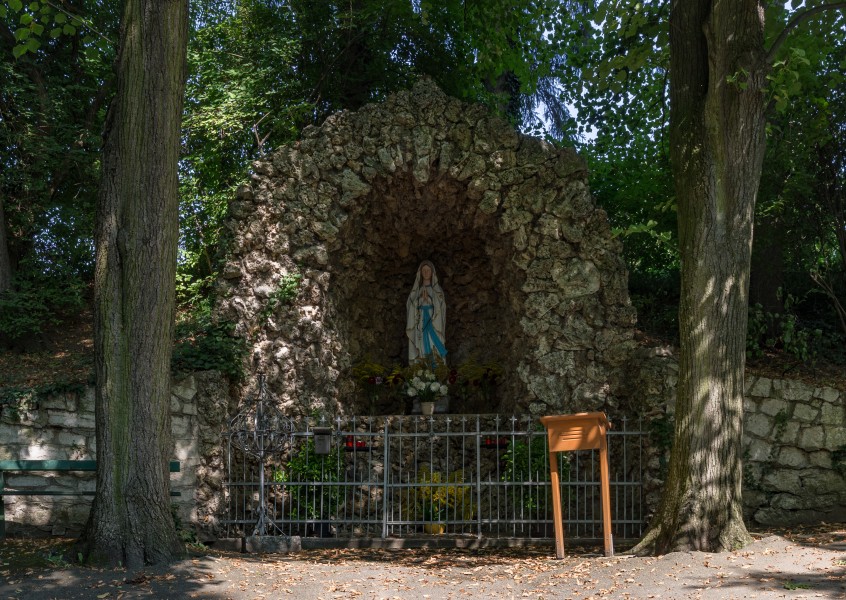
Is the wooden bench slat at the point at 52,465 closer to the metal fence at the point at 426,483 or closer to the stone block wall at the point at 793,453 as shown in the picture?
the metal fence at the point at 426,483

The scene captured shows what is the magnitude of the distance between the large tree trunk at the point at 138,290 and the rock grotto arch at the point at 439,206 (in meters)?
3.48

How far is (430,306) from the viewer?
11.8m

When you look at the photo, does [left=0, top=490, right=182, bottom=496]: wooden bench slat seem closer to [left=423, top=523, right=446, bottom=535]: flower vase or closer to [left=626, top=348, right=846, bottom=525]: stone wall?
[left=423, top=523, right=446, bottom=535]: flower vase

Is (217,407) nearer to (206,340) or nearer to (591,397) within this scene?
(206,340)

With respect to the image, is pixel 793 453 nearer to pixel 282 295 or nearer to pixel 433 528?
pixel 433 528

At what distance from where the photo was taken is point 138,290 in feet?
22.5

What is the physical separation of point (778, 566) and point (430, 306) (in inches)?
239

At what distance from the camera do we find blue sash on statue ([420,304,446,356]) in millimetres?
11750

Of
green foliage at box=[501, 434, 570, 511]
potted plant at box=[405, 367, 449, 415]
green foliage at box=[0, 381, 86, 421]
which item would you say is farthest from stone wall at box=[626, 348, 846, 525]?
green foliage at box=[0, 381, 86, 421]

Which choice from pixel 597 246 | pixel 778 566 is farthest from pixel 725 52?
pixel 778 566

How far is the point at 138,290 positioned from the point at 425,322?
5460mm

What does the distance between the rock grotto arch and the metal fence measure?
2.14ft

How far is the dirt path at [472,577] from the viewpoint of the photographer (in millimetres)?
6207

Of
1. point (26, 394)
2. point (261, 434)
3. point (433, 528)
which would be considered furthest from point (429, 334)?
point (26, 394)
